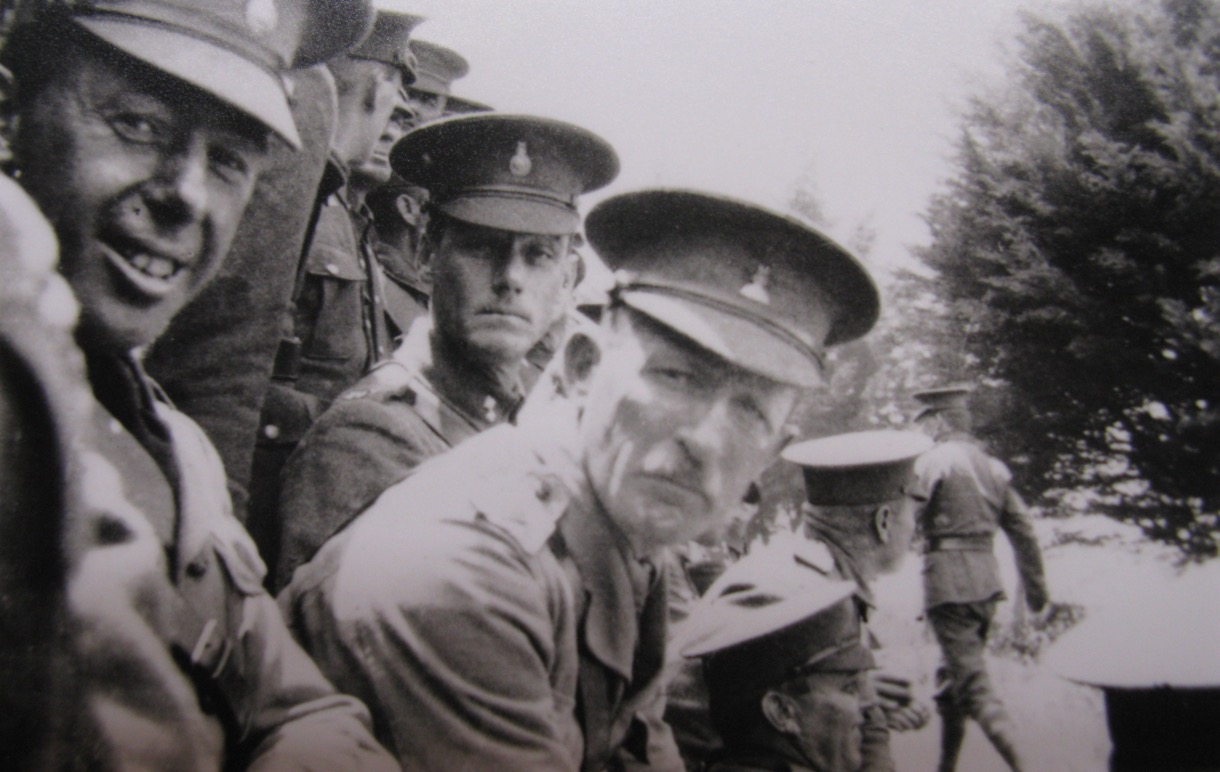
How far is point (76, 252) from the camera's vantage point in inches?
26.3

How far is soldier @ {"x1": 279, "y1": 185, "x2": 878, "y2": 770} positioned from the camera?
2.99ft

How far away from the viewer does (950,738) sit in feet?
10.4

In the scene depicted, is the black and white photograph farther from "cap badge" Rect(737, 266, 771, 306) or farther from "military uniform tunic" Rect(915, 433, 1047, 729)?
"military uniform tunic" Rect(915, 433, 1047, 729)

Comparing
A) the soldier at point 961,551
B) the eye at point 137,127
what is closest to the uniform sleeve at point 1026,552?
the soldier at point 961,551

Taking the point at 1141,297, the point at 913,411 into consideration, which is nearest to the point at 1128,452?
the point at 1141,297

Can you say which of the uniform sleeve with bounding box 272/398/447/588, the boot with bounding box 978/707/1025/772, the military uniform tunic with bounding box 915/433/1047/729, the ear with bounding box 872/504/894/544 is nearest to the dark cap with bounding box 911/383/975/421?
the military uniform tunic with bounding box 915/433/1047/729

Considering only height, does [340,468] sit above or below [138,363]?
below

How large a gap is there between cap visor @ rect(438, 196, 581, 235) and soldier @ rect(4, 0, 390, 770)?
21.8 inches

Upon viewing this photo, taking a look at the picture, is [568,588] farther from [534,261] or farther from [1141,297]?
[1141,297]

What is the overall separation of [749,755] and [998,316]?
1.69m

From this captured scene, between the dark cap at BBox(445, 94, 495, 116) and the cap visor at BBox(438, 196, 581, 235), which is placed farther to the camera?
the dark cap at BBox(445, 94, 495, 116)

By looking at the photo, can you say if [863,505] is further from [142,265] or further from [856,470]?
[142,265]

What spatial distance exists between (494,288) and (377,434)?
301mm

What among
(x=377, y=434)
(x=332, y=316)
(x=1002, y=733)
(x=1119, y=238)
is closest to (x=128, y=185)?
(x=377, y=434)
